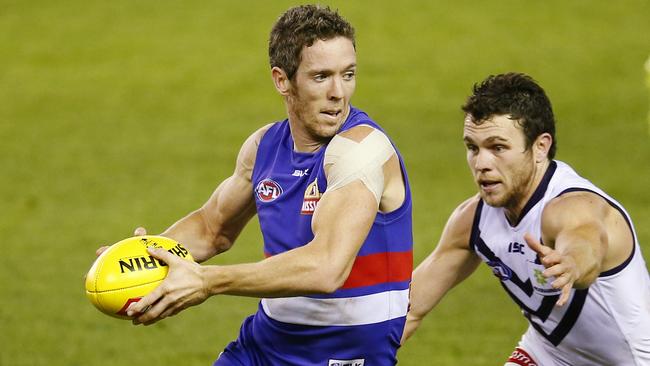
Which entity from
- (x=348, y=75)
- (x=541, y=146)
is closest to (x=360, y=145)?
(x=348, y=75)

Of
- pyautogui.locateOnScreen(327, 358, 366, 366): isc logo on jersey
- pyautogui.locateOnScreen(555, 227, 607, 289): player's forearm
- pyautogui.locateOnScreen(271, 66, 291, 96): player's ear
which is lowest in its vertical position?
pyautogui.locateOnScreen(327, 358, 366, 366): isc logo on jersey

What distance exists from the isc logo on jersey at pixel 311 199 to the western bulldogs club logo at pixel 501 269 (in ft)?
5.80

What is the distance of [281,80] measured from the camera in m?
6.27

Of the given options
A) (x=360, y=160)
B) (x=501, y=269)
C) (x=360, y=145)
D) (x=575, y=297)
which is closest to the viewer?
(x=360, y=160)

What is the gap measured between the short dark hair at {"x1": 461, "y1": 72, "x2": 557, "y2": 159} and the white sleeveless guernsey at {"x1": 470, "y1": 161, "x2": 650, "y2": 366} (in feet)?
0.87

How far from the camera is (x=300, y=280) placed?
17.3ft

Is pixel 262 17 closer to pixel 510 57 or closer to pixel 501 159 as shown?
pixel 510 57

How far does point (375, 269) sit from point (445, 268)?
1.80 meters

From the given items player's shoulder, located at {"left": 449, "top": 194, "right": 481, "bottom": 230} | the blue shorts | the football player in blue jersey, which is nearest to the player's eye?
the football player in blue jersey

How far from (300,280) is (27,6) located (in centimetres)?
2518

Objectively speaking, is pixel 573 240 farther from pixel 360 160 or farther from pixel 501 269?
pixel 360 160

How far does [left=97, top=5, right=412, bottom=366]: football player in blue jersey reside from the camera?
5.66m

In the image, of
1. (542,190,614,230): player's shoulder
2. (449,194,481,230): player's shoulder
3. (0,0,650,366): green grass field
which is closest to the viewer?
(542,190,614,230): player's shoulder

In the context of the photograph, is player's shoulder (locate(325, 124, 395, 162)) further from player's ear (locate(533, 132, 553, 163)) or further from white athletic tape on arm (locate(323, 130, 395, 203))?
player's ear (locate(533, 132, 553, 163))
